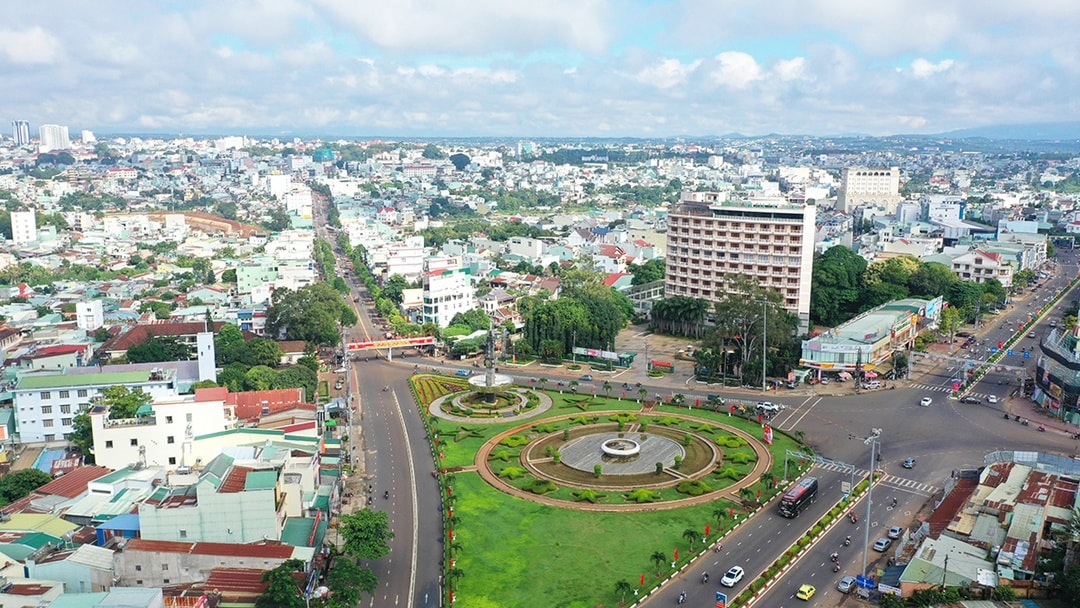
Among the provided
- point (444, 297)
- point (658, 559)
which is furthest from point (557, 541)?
point (444, 297)

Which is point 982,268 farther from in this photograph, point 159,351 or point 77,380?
point 77,380

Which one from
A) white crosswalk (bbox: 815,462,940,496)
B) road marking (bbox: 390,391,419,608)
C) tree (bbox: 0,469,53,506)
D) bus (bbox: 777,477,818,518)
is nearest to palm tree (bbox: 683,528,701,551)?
bus (bbox: 777,477,818,518)

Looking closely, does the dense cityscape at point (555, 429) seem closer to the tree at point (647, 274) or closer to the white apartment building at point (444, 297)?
the white apartment building at point (444, 297)

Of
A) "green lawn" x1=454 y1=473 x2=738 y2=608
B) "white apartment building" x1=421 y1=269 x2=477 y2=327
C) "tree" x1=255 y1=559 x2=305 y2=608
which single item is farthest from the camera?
"white apartment building" x1=421 y1=269 x2=477 y2=327

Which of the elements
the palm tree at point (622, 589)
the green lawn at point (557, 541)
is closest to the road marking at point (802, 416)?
the green lawn at point (557, 541)

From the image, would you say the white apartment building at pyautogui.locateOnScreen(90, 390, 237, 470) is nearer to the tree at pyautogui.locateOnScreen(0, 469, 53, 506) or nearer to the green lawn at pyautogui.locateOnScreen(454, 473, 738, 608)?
the tree at pyautogui.locateOnScreen(0, 469, 53, 506)

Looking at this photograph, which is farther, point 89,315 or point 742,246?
point 742,246
